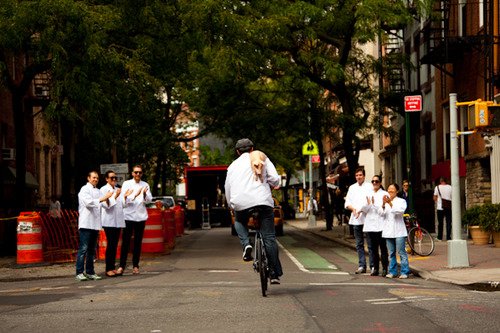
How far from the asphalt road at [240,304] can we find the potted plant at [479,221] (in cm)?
815

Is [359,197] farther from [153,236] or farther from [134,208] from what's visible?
[153,236]

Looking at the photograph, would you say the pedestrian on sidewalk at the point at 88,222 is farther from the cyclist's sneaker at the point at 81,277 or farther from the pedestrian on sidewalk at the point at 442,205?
the pedestrian on sidewalk at the point at 442,205

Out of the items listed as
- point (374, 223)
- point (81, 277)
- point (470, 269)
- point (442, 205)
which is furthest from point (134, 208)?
point (442, 205)

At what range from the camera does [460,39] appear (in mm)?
29297

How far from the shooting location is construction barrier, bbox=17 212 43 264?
813 inches

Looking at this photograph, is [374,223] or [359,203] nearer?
[374,223]

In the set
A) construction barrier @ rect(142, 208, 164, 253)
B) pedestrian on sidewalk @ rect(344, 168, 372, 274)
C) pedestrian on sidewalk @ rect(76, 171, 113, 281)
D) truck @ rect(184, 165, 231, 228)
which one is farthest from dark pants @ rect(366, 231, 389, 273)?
truck @ rect(184, 165, 231, 228)

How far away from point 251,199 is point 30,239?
9.55 metres

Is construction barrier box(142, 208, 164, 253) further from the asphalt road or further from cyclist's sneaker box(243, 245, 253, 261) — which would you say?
cyclist's sneaker box(243, 245, 253, 261)

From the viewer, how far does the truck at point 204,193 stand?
50.0 meters

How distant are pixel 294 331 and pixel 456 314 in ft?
7.00

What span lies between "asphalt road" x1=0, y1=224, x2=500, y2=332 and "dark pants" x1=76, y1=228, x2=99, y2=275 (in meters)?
0.36

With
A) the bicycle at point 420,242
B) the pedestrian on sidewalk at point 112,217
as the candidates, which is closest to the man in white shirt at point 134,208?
the pedestrian on sidewalk at point 112,217

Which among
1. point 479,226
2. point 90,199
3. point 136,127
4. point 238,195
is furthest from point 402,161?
point 238,195
